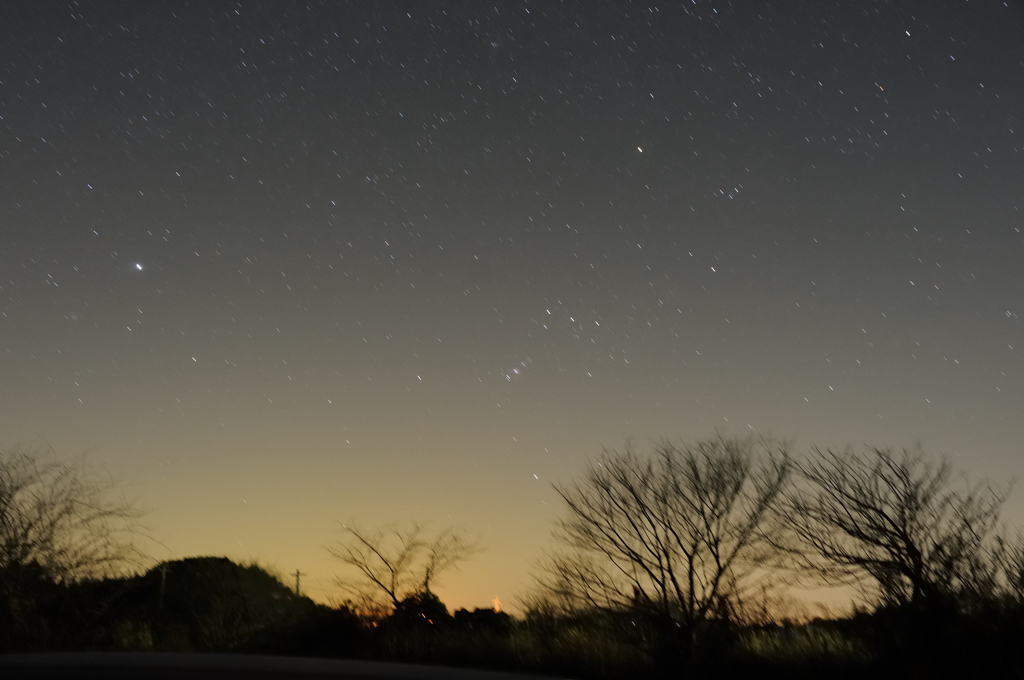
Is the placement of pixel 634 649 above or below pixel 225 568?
below

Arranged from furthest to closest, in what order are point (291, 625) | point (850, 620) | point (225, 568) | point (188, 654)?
point (225, 568)
point (291, 625)
point (850, 620)
point (188, 654)

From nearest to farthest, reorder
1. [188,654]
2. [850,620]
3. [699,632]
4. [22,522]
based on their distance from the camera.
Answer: [188,654] → [850,620] → [699,632] → [22,522]

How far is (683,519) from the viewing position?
19.5 m

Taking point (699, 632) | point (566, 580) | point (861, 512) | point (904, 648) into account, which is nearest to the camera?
point (904, 648)

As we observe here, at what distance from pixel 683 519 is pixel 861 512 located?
16.7 ft

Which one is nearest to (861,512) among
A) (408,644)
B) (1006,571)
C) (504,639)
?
(1006,571)

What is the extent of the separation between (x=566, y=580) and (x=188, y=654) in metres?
16.6

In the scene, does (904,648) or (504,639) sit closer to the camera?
(904,648)

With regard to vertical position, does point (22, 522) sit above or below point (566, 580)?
above

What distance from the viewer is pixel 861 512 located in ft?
49.8

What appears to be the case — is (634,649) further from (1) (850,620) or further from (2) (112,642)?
(2) (112,642)

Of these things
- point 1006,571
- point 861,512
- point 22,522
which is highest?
point 22,522

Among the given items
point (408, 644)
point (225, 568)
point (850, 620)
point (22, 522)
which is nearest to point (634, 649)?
point (850, 620)

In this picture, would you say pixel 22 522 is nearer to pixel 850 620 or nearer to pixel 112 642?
pixel 112 642
